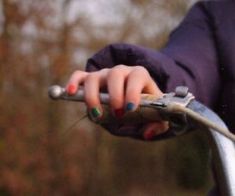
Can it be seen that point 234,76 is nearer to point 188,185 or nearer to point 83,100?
point 83,100

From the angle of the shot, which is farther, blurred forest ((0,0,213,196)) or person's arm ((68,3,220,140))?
blurred forest ((0,0,213,196))

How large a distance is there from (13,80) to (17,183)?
102 centimetres

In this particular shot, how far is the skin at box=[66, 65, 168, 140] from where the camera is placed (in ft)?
2.48

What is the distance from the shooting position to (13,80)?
679cm

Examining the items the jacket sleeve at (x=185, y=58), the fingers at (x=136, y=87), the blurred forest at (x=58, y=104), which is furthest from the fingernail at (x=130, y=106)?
the blurred forest at (x=58, y=104)

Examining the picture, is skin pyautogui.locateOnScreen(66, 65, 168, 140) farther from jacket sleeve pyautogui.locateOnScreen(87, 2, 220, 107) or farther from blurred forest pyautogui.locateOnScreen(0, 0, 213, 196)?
blurred forest pyautogui.locateOnScreen(0, 0, 213, 196)

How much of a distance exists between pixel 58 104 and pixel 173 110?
676 cm

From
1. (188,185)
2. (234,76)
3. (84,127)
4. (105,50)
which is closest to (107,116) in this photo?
(105,50)

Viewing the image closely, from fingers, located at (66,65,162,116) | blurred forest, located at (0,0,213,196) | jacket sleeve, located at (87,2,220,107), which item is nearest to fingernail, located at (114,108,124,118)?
fingers, located at (66,65,162,116)

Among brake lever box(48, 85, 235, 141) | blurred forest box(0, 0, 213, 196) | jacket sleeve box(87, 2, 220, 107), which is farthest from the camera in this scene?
blurred forest box(0, 0, 213, 196)

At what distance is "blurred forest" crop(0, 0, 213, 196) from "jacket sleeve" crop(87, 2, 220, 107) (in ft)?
13.4

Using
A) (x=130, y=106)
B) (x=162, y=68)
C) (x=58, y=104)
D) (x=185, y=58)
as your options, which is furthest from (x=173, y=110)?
(x=58, y=104)

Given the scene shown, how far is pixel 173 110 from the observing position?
72 centimetres

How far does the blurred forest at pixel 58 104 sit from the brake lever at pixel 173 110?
461cm
